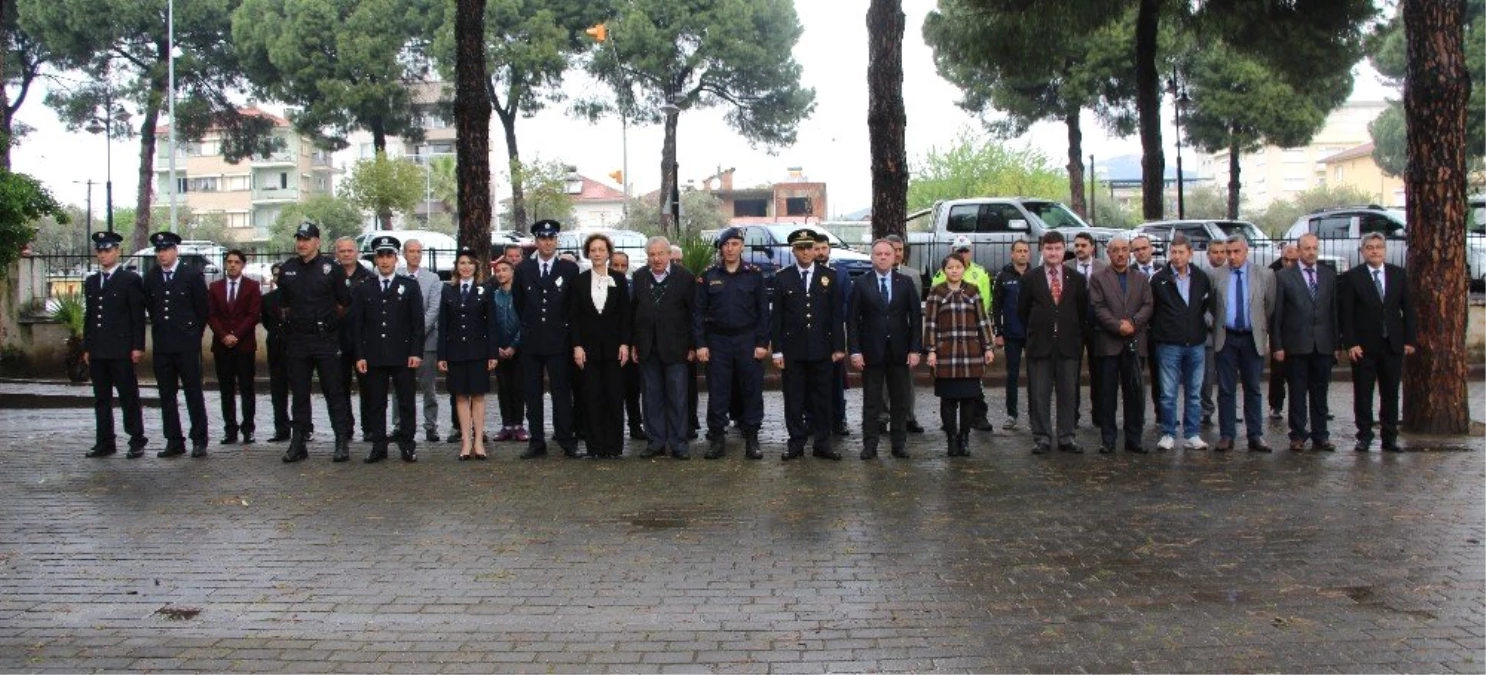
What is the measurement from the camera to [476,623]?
658 centimetres

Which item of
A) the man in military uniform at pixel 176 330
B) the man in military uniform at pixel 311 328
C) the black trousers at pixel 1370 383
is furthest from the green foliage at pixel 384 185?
the black trousers at pixel 1370 383

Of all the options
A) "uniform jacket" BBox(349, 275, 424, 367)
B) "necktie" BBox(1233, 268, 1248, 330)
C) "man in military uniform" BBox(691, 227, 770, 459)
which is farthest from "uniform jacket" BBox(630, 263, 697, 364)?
"necktie" BBox(1233, 268, 1248, 330)

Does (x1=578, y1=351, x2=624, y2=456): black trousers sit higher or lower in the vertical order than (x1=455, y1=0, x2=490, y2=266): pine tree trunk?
lower

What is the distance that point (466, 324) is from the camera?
12.4m

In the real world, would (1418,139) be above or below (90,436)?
above

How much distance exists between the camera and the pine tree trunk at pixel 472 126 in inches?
679

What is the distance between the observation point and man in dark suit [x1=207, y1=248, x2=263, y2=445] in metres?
13.4

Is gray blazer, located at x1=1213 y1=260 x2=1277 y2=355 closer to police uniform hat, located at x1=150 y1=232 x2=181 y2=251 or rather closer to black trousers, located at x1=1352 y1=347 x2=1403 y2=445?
black trousers, located at x1=1352 y1=347 x2=1403 y2=445

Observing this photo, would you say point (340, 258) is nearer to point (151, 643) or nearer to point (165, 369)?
point (165, 369)

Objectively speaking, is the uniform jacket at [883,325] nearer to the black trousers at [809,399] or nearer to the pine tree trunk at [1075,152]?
the black trousers at [809,399]

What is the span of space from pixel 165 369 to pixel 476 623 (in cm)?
724

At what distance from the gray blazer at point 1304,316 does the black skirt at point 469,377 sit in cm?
690

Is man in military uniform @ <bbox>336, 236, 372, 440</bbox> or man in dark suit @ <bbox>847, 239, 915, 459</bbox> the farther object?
man in military uniform @ <bbox>336, 236, 372, 440</bbox>

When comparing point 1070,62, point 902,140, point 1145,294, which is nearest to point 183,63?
point 1070,62
